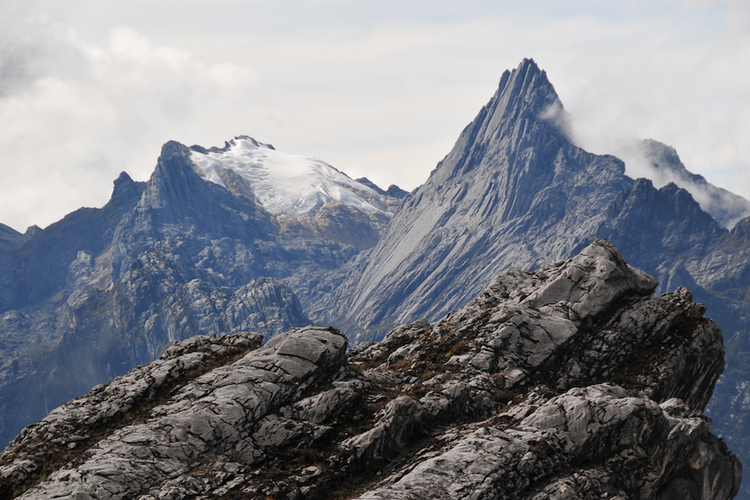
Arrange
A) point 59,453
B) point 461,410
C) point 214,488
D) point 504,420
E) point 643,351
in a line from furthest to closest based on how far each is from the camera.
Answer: point 643,351 → point 461,410 → point 504,420 → point 59,453 → point 214,488

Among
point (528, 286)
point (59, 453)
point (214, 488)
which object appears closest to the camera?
point (214, 488)

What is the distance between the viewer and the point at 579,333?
5231cm

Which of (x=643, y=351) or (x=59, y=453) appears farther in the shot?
(x=643, y=351)

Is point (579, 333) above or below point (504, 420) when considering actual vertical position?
above

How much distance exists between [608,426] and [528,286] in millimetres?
28899

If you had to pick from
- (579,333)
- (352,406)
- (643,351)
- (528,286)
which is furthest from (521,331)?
(352,406)

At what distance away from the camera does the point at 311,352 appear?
44.2 meters

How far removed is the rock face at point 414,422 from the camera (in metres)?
34.7

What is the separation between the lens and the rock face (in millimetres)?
34656

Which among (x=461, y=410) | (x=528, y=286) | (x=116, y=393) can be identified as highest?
(x=528, y=286)

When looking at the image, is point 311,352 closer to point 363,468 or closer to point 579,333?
point 363,468

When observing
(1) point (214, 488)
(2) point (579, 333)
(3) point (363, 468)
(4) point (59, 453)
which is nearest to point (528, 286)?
(2) point (579, 333)

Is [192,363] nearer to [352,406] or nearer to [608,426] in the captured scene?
[352,406]

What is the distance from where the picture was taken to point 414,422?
39.7 meters
